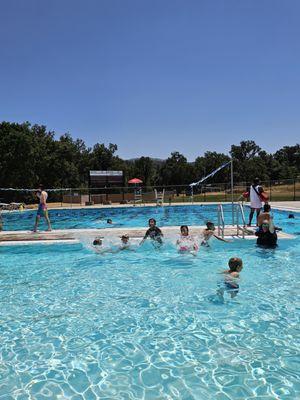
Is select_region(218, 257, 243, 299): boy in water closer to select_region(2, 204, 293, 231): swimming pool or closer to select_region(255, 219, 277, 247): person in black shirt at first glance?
select_region(255, 219, 277, 247): person in black shirt

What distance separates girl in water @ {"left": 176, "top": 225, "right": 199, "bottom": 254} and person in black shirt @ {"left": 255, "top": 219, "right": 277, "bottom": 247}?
5.63ft

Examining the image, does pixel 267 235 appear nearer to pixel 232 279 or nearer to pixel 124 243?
pixel 232 279

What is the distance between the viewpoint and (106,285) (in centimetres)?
782

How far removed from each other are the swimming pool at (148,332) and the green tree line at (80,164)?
117 ft

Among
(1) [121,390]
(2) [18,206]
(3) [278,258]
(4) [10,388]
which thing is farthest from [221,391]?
(2) [18,206]

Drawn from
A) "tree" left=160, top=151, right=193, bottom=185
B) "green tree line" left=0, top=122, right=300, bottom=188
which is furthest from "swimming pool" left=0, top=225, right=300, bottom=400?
"tree" left=160, top=151, right=193, bottom=185

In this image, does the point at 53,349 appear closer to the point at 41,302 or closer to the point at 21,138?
the point at 41,302

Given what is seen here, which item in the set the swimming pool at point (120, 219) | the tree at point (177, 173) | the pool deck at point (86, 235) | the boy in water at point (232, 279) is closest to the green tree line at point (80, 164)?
the tree at point (177, 173)

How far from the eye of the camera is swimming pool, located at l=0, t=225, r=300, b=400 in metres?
4.05

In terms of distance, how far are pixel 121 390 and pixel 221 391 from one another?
38.6 inches

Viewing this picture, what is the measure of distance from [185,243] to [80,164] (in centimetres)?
5329

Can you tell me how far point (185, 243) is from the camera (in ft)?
35.4

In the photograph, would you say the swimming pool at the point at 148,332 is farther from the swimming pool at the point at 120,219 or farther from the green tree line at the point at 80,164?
the green tree line at the point at 80,164

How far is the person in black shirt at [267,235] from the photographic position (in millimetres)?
10398
